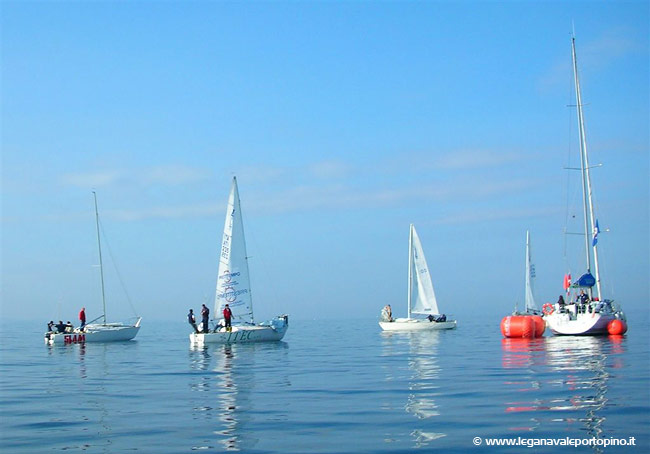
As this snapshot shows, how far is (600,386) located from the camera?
61.6 feet

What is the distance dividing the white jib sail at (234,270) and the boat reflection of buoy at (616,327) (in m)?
23.0

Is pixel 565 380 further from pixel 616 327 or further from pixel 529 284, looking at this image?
pixel 529 284

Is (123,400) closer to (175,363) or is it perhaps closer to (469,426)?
(469,426)

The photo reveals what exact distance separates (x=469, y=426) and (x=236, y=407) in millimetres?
5702

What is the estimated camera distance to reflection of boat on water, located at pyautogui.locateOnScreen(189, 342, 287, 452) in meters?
13.0

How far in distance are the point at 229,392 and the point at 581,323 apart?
104ft

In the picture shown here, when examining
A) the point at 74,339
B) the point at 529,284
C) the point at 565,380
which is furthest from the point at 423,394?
the point at 529,284

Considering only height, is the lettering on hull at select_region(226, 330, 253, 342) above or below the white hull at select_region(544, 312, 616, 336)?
above

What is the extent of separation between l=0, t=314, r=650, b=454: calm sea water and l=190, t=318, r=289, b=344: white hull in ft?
44.4

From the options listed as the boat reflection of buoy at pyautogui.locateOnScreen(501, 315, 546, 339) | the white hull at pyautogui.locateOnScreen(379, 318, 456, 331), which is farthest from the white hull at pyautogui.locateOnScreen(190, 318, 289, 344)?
the white hull at pyautogui.locateOnScreen(379, 318, 456, 331)

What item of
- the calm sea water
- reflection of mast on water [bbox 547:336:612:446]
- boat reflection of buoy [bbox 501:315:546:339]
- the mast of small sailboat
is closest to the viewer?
the calm sea water

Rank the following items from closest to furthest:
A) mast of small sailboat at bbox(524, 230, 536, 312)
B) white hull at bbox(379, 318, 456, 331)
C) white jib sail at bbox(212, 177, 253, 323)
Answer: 1. white jib sail at bbox(212, 177, 253, 323)
2. white hull at bbox(379, 318, 456, 331)
3. mast of small sailboat at bbox(524, 230, 536, 312)

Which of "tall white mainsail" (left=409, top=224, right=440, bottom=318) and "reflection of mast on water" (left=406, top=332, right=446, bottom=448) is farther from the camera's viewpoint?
"tall white mainsail" (left=409, top=224, right=440, bottom=318)

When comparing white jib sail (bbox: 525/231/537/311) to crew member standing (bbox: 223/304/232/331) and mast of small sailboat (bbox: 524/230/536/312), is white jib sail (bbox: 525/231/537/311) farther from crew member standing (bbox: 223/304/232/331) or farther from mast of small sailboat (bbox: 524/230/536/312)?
crew member standing (bbox: 223/304/232/331)
